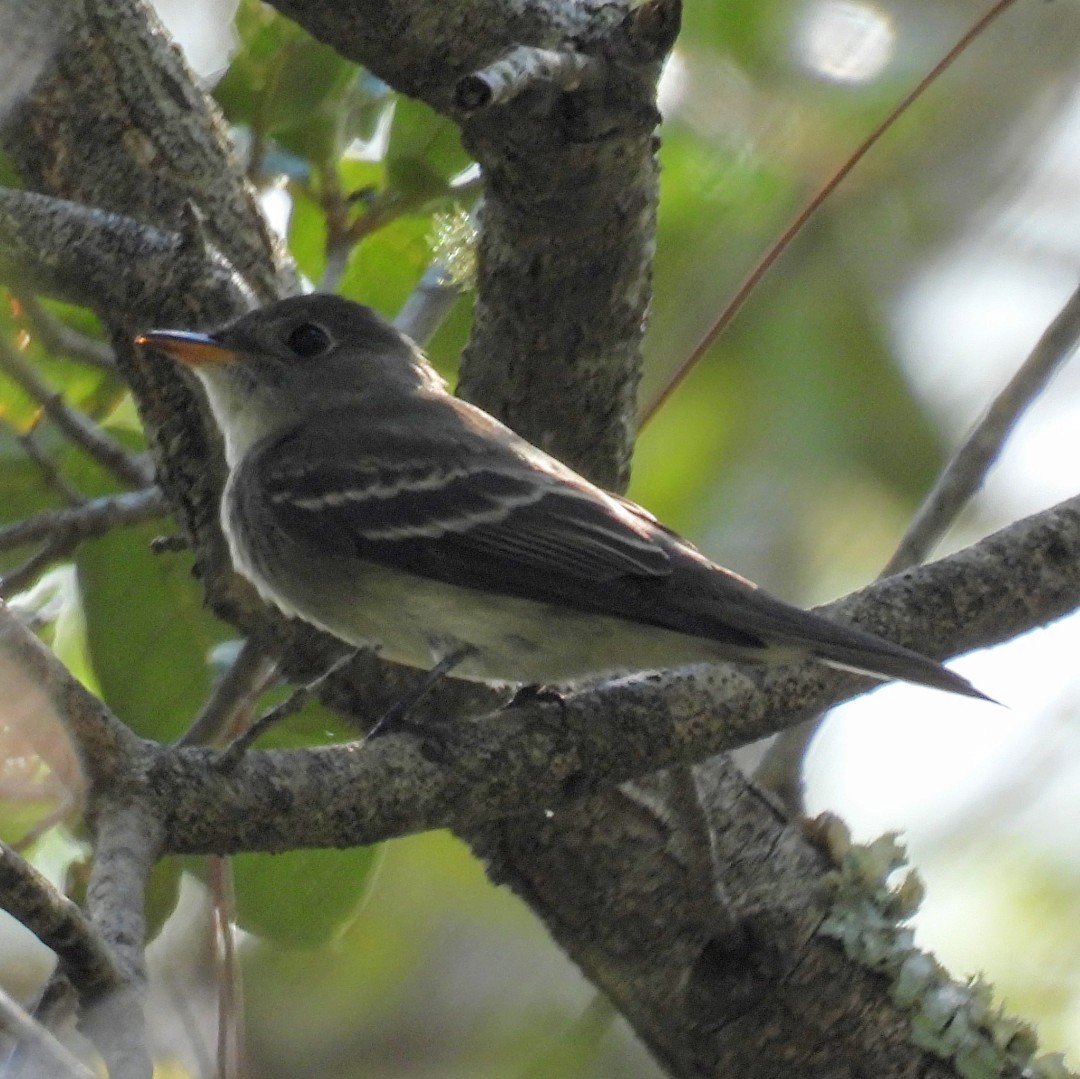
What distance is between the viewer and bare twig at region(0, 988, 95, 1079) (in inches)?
81.6

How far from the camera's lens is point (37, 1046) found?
2104 mm

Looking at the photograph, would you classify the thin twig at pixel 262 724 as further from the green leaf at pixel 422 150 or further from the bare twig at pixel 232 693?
the green leaf at pixel 422 150

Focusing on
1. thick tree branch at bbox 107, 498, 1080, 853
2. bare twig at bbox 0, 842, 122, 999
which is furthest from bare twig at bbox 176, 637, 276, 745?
bare twig at bbox 0, 842, 122, 999

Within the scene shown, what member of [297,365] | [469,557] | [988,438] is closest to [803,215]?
[988,438]

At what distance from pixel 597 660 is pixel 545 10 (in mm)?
1490

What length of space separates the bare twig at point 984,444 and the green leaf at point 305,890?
1.21 m

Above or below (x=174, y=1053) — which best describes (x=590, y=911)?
above

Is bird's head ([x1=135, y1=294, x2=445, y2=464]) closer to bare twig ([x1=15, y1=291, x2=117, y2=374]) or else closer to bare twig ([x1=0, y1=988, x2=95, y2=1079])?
bare twig ([x1=15, y1=291, x2=117, y2=374])

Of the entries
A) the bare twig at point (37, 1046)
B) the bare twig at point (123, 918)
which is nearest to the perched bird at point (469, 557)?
the bare twig at point (123, 918)

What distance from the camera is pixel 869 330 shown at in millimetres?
6020

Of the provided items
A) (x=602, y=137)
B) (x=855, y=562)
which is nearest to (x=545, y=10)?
(x=602, y=137)

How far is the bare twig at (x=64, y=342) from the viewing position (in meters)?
5.04

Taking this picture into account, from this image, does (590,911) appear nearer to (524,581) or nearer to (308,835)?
(524,581)

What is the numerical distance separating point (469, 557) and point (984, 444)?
1279 mm
